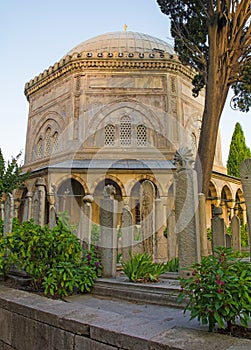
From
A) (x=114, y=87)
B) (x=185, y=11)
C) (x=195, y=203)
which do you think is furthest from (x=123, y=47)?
(x=195, y=203)

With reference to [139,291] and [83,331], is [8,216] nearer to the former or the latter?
[139,291]

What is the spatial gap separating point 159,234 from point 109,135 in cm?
1092

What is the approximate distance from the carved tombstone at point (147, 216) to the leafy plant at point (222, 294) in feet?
14.6

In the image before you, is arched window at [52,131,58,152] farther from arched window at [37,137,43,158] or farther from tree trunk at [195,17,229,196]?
tree trunk at [195,17,229,196]

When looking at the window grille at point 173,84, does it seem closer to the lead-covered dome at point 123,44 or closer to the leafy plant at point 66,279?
the lead-covered dome at point 123,44

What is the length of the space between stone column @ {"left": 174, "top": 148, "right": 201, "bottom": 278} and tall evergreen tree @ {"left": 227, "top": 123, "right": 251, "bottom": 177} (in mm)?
22789

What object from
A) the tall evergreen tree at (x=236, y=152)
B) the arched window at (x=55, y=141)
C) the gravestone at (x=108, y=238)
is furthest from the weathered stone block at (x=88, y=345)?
the tall evergreen tree at (x=236, y=152)

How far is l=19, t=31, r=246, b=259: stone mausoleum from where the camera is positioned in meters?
16.5

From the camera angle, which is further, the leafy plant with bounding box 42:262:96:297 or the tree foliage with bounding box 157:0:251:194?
the tree foliage with bounding box 157:0:251:194

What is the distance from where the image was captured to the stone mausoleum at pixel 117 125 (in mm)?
16516

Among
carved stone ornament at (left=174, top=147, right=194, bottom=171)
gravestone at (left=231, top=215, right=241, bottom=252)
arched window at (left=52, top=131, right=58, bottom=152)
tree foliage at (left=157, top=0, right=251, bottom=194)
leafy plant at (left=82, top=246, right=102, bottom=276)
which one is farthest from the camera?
arched window at (left=52, top=131, right=58, bottom=152)

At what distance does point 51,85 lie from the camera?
65.7ft

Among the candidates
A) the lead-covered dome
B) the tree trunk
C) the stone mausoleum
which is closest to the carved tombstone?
the tree trunk

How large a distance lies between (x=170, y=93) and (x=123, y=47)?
540cm
